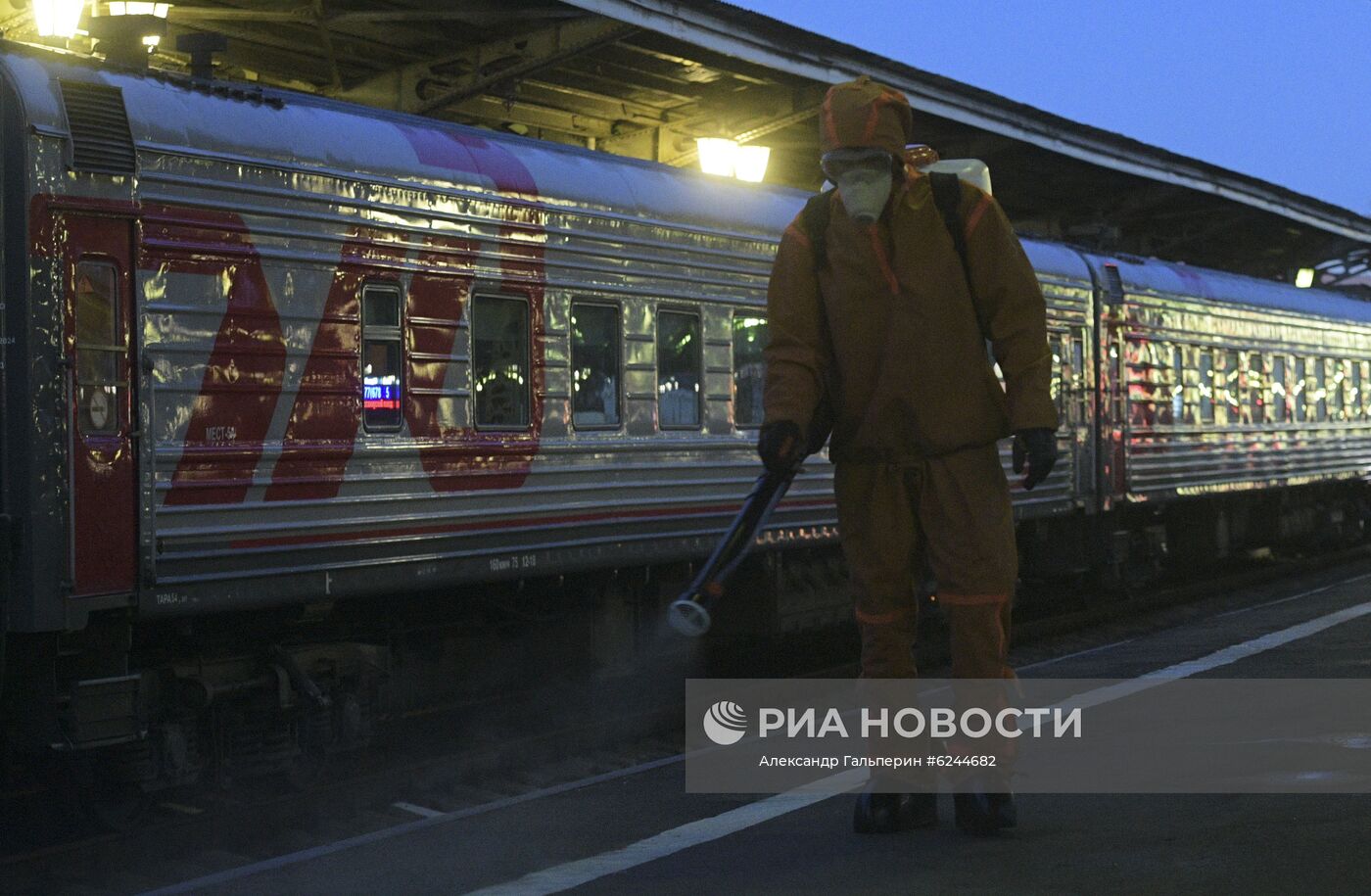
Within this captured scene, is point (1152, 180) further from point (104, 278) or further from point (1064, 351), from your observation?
point (104, 278)

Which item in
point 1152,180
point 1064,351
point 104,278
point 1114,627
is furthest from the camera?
point 1152,180

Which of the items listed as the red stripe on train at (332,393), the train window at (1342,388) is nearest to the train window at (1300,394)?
the train window at (1342,388)

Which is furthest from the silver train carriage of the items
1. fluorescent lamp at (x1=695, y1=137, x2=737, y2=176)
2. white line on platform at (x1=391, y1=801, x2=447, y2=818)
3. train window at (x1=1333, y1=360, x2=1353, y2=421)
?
train window at (x1=1333, y1=360, x2=1353, y2=421)

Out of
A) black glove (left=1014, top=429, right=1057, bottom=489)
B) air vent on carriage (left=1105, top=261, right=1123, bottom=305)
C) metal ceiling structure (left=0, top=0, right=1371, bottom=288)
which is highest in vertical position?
metal ceiling structure (left=0, top=0, right=1371, bottom=288)

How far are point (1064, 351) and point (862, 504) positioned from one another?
411 inches

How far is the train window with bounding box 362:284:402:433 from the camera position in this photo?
313 inches

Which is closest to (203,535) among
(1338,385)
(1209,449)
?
(1209,449)

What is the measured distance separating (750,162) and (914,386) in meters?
11.7

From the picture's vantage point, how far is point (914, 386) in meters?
4.52

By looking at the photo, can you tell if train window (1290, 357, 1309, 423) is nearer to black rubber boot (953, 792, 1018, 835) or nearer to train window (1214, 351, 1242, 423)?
train window (1214, 351, 1242, 423)

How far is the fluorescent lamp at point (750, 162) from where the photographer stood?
15.9 meters

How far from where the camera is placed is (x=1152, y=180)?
66.2ft

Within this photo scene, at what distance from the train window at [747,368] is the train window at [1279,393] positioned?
9973 millimetres

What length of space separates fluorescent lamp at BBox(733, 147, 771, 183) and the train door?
31.3 feet
